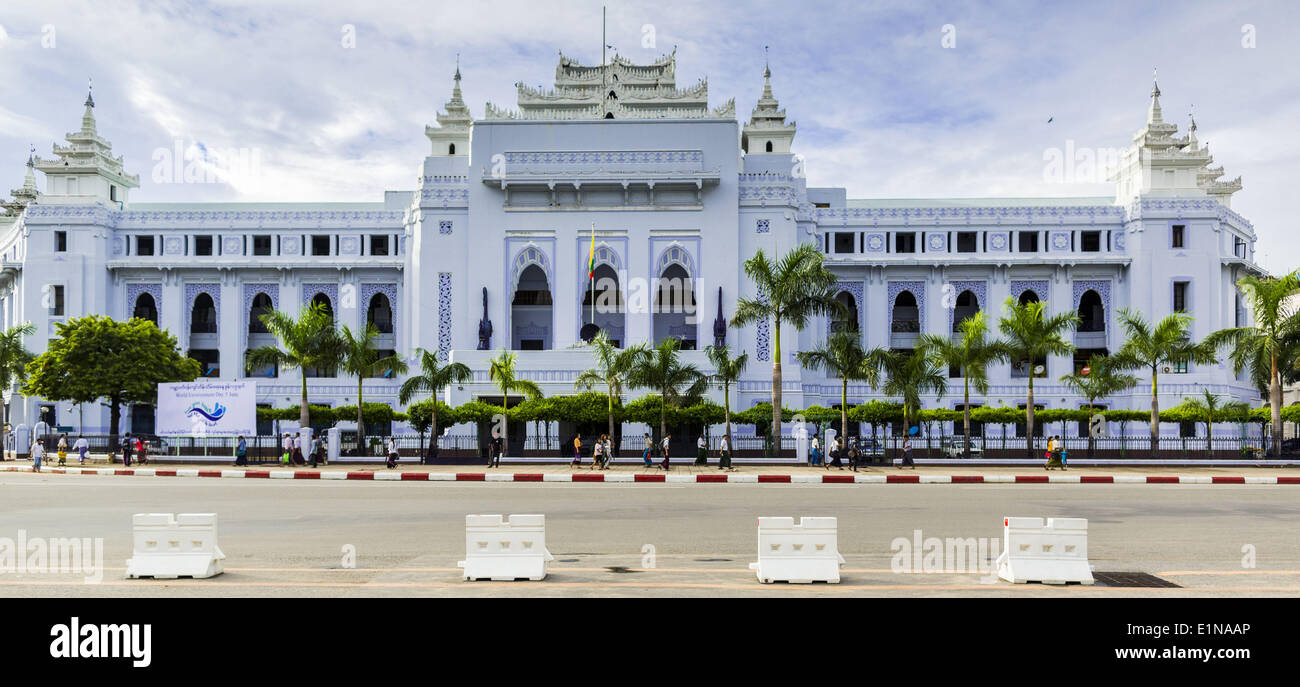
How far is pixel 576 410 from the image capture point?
35.1 m

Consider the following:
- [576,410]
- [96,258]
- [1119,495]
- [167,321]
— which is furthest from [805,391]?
[96,258]

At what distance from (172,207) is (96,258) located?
511 cm

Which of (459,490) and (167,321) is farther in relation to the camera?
(167,321)

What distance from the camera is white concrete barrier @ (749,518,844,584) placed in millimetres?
9359

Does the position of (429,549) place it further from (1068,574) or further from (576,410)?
(576,410)

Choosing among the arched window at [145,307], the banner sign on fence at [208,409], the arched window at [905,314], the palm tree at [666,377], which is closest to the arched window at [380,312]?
the arched window at [145,307]

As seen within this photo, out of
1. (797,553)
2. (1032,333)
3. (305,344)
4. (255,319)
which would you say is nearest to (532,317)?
(255,319)

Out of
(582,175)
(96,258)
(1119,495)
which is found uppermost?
(582,175)

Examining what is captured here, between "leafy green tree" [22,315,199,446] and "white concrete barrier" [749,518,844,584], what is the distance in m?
32.5

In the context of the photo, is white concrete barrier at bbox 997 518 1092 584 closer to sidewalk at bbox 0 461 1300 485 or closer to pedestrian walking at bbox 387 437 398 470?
sidewalk at bbox 0 461 1300 485

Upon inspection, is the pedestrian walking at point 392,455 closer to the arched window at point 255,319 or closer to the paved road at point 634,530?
the paved road at point 634,530

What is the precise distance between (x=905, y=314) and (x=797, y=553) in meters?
45.4

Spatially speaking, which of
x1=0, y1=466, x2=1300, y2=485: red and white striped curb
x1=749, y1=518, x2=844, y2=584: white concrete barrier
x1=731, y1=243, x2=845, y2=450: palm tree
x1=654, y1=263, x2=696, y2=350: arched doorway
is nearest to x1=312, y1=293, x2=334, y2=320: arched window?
x1=654, y1=263, x2=696, y2=350: arched doorway

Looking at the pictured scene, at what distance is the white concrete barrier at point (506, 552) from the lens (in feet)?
31.0
